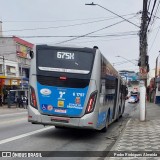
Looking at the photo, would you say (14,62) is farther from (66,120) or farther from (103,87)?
(66,120)

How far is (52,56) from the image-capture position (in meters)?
13.3

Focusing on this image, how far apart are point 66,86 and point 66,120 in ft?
3.73

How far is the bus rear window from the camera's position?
42.9 ft

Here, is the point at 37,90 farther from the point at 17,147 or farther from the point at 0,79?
the point at 0,79

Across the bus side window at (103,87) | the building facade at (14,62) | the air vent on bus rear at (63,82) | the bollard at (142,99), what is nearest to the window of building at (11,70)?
the building facade at (14,62)

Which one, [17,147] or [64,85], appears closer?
[17,147]

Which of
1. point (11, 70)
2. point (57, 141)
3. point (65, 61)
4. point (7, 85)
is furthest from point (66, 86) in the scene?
point (11, 70)

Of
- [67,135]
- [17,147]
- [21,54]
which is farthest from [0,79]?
[17,147]

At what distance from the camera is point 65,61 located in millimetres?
13195

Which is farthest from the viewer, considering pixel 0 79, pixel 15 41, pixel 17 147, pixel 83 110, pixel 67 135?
pixel 15 41

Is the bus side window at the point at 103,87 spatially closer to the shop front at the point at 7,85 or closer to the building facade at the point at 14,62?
the shop front at the point at 7,85

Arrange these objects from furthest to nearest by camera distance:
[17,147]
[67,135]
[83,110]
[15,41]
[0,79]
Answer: [15,41]
[0,79]
[67,135]
[83,110]
[17,147]

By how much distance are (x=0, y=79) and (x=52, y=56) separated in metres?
35.1

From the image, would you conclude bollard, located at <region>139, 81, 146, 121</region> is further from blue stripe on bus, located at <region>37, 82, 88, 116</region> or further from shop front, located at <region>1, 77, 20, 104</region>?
shop front, located at <region>1, 77, 20, 104</region>
